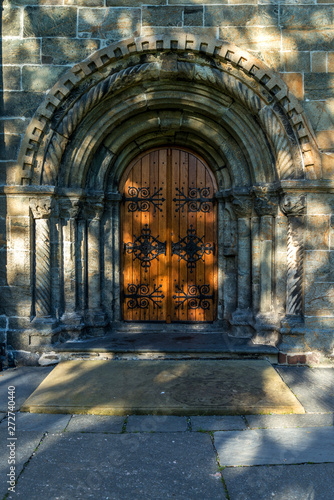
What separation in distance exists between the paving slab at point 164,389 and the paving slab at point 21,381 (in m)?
0.16

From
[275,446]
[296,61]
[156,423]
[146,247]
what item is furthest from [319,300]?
[296,61]

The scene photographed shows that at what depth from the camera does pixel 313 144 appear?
420cm

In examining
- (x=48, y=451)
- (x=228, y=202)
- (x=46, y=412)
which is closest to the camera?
(x=48, y=451)

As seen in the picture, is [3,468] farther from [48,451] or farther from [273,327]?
[273,327]

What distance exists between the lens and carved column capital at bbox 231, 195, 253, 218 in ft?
15.2

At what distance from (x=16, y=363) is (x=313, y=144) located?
12.6ft

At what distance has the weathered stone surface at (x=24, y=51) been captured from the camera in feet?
14.0

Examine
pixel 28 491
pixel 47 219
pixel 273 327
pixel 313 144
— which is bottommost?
pixel 28 491

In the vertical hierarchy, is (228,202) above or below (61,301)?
above

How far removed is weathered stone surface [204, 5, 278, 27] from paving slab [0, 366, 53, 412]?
3.95 metres

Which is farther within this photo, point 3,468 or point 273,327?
point 273,327

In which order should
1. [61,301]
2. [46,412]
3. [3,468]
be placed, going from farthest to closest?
1. [61,301]
2. [46,412]
3. [3,468]

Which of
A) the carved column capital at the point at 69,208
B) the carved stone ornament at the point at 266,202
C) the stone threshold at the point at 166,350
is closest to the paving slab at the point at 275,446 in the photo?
the stone threshold at the point at 166,350

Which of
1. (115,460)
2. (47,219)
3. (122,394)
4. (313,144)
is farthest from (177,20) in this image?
(115,460)
